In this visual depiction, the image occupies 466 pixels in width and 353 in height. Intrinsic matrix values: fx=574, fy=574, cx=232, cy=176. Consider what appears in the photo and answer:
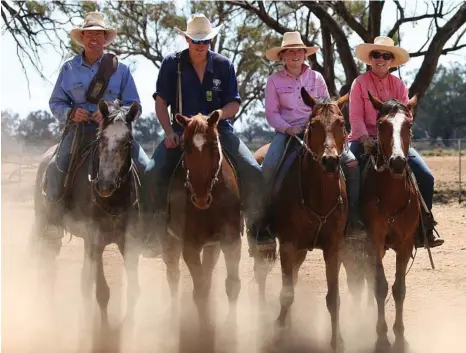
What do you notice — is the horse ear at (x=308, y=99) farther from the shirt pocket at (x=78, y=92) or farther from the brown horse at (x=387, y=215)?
the shirt pocket at (x=78, y=92)

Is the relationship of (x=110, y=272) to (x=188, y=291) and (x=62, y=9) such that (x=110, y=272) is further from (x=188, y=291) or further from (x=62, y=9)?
(x=62, y=9)

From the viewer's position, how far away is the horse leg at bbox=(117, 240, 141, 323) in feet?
20.4

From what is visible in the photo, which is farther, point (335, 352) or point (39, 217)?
point (39, 217)

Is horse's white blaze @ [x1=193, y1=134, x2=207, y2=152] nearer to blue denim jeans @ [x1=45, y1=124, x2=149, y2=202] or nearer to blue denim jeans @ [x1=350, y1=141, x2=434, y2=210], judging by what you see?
blue denim jeans @ [x1=45, y1=124, x2=149, y2=202]

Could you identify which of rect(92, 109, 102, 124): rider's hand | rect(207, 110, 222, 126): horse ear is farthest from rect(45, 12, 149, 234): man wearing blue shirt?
rect(207, 110, 222, 126): horse ear

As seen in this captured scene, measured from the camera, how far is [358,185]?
20.3 feet

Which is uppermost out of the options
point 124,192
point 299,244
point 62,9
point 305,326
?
point 62,9

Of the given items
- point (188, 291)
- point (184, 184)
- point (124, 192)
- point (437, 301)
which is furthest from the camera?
point (188, 291)

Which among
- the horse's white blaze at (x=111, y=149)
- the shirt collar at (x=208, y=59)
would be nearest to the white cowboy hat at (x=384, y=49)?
the shirt collar at (x=208, y=59)

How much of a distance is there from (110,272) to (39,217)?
1974 mm

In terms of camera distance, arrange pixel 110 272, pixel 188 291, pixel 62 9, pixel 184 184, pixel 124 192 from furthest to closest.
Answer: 1. pixel 62 9
2. pixel 110 272
3. pixel 188 291
4. pixel 124 192
5. pixel 184 184

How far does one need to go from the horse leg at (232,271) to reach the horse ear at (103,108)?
176 cm

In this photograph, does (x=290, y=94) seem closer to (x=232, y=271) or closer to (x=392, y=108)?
(x=392, y=108)

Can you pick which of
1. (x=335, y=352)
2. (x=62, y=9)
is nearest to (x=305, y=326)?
(x=335, y=352)
